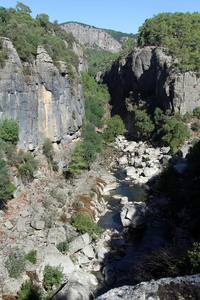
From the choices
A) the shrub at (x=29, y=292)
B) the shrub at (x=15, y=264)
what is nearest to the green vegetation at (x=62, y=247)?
the shrub at (x=15, y=264)

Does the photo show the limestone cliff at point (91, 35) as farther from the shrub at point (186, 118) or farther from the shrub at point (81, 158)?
the shrub at point (81, 158)

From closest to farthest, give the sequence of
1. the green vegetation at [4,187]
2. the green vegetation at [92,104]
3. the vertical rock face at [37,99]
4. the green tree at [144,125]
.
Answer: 1. the green vegetation at [4,187]
2. the vertical rock face at [37,99]
3. the green tree at [144,125]
4. the green vegetation at [92,104]

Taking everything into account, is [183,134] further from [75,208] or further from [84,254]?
[84,254]

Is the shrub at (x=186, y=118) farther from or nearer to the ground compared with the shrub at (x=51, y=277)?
farther from the ground

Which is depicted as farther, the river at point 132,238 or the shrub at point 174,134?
the shrub at point 174,134

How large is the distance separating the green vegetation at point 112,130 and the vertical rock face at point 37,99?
53.8 feet

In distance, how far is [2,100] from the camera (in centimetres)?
2120

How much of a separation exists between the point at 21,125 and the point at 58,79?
936 centimetres

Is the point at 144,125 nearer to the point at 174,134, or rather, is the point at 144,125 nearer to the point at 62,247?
the point at 174,134

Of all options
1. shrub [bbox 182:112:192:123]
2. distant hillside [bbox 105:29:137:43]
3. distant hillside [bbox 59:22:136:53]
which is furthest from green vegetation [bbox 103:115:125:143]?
distant hillside [bbox 105:29:137:43]

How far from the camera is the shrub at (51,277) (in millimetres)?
13383

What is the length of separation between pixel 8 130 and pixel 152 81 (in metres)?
45.1

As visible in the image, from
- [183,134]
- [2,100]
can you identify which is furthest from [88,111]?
[2,100]

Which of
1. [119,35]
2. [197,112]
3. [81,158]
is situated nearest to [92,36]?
[119,35]
